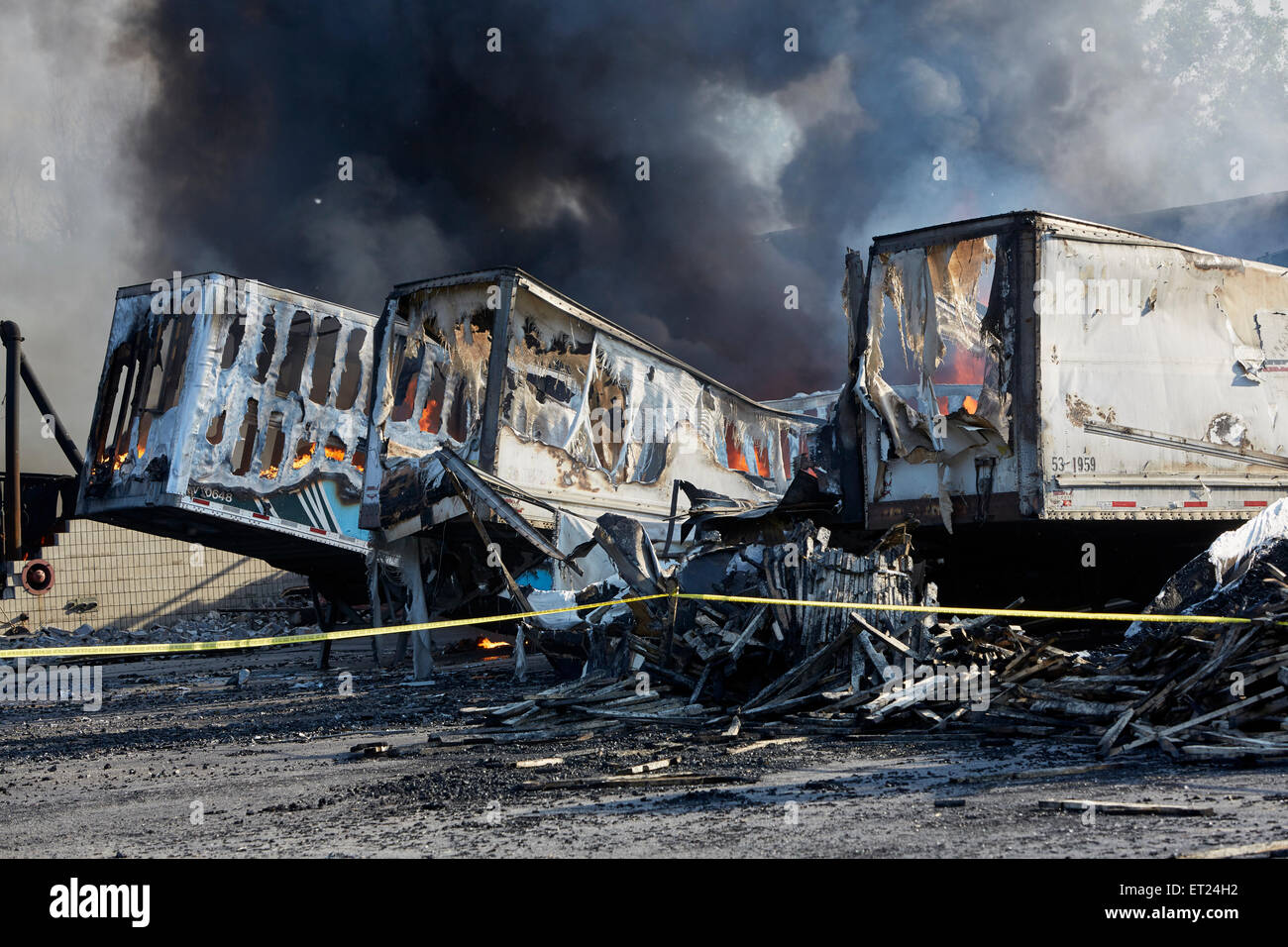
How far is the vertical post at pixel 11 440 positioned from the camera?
22.7 m

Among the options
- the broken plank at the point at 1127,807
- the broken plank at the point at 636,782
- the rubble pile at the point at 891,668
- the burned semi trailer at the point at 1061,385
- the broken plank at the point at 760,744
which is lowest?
the broken plank at the point at 760,744

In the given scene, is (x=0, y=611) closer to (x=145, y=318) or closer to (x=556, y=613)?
(x=145, y=318)

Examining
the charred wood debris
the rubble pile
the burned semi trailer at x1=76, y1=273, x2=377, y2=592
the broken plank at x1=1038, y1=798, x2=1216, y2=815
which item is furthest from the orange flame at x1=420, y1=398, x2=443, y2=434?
the broken plank at x1=1038, y1=798, x2=1216, y2=815

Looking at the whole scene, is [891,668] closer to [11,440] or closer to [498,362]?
[498,362]

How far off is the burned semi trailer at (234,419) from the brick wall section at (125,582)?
422cm

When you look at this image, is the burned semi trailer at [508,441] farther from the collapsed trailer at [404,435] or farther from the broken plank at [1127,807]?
the broken plank at [1127,807]

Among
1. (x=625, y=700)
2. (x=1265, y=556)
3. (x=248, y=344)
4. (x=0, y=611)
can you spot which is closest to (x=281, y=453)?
(x=248, y=344)

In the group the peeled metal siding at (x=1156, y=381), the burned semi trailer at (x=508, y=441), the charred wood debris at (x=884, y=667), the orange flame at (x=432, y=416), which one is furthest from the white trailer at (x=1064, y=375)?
the orange flame at (x=432, y=416)

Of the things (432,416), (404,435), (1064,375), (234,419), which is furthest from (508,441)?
(1064,375)

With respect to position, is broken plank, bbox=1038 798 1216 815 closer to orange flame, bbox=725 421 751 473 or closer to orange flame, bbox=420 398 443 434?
orange flame, bbox=420 398 443 434

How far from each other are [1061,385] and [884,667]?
411 centimetres

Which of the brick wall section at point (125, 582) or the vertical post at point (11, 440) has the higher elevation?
the vertical post at point (11, 440)

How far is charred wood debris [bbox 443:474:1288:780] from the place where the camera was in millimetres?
6078

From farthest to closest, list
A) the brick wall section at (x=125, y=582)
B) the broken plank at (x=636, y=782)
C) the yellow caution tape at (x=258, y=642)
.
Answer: the brick wall section at (x=125, y=582)
the yellow caution tape at (x=258, y=642)
the broken plank at (x=636, y=782)
